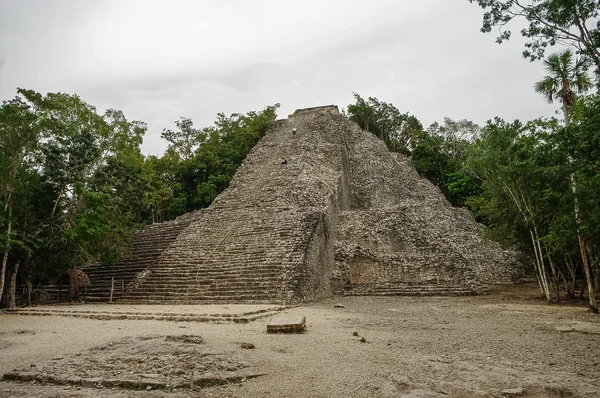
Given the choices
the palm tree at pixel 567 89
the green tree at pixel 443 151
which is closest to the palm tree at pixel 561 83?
the palm tree at pixel 567 89

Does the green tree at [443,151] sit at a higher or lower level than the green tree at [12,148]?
higher

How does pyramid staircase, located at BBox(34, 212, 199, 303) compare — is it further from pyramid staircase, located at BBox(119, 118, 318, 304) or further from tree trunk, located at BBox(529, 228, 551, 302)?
tree trunk, located at BBox(529, 228, 551, 302)

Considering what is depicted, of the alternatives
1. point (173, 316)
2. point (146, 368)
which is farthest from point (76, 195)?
point (146, 368)

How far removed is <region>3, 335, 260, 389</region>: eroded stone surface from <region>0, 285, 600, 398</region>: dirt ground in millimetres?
129

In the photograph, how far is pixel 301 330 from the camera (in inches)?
306

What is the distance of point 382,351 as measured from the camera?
5.93 metres

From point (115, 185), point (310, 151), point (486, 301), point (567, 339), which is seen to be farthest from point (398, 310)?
point (310, 151)

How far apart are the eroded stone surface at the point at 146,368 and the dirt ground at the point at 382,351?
0.13 metres

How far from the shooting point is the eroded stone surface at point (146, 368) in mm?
4299

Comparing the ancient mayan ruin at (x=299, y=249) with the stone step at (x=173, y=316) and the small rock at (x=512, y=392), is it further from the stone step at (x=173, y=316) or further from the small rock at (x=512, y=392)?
the small rock at (x=512, y=392)

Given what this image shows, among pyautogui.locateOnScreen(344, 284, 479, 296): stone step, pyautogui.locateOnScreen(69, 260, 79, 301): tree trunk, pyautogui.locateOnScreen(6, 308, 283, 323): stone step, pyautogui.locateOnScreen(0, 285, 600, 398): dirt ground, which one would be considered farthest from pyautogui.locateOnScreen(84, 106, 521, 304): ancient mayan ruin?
pyautogui.locateOnScreen(0, 285, 600, 398): dirt ground

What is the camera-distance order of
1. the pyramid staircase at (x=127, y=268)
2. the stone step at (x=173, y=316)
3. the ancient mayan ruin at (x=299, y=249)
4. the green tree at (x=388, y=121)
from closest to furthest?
the stone step at (x=173, y=316) < the ancient mayan ruin at (x=299, y=249) < the pyramid staircase at (x=127, y=268) < the green tree at (x=388, y=121)

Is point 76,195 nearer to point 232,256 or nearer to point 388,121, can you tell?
point 232,256

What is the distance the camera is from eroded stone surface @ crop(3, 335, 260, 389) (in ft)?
14.1
